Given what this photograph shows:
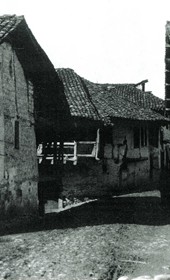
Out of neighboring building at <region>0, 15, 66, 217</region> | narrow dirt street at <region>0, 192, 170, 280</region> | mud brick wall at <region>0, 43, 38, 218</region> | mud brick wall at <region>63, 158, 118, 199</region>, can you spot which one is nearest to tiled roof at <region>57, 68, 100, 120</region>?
mud brick wall at <region>63, 158, 118, 199</region>

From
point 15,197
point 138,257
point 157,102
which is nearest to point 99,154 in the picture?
point 15,197

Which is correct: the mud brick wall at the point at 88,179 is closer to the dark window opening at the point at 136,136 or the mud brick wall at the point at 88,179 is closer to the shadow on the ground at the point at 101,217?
the dark window opening at the point at 136,136

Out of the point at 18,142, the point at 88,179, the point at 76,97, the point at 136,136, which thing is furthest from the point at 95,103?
the point at 18,142

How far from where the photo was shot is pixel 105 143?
2477 cm

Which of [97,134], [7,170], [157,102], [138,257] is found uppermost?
[157,102]

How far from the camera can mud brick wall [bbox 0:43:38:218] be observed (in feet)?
45.8

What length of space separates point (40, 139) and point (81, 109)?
3385mm

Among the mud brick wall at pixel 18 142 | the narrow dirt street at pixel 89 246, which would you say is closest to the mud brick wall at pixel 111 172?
the mud brick wall at pixel 18 142

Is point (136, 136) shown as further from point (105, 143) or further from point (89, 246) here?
point (89, 246)

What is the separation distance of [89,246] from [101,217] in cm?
484

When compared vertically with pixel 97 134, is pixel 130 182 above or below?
below

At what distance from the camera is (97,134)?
75.0ft

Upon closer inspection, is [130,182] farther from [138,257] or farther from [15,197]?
[138,257]

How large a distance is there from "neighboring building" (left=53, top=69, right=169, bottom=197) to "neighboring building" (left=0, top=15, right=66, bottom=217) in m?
3.22
